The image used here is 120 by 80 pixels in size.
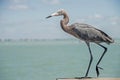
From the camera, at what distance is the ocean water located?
20.6 ft

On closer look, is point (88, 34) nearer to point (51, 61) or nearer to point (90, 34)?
point (90, 34)

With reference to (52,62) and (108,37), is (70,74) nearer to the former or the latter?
(52,62)

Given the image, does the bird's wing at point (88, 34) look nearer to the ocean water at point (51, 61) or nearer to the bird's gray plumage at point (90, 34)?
the bird's gray plumage at point (90, 34)

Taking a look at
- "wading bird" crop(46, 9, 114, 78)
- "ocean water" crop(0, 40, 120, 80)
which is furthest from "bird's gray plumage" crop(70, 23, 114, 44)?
"ocean water" crop(0, 40, 120, 80)

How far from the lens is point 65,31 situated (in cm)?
437

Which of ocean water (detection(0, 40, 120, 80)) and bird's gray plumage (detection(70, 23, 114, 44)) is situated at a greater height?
bird's gray plumage (detection(70, 23, 114, 44))

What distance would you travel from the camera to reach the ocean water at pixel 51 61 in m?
6.29

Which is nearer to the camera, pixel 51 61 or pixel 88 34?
pixel 88 34

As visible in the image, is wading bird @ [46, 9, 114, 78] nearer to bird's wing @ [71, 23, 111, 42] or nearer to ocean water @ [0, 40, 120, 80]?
bird's wing @ [71, 23, 111, 42]

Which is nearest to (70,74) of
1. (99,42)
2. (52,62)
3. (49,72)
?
(49,72)

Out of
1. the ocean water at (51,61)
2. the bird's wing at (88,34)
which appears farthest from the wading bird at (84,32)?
the ocean water at (51,61)

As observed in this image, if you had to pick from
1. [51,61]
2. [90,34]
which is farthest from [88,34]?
[51,61]

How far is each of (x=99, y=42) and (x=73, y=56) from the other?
10.3 feet

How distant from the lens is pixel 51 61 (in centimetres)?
726
